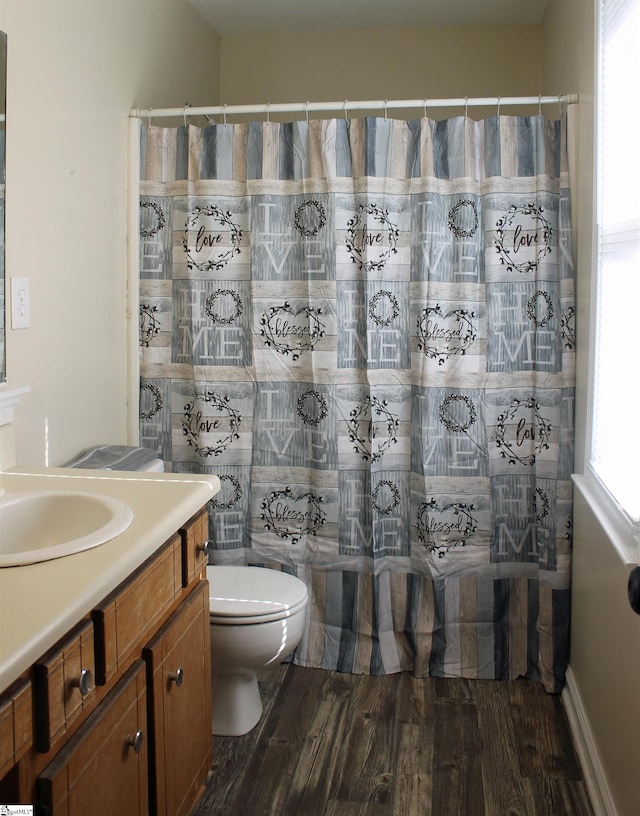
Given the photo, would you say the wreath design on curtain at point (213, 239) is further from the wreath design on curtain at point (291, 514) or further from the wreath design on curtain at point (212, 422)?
the wreath design on curtain at point (291, 514)

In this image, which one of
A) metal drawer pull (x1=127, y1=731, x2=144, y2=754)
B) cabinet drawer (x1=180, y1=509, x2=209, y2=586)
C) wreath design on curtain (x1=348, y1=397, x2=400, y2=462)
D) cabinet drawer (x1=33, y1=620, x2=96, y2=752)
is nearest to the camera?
cabinet drawer (x1=33, y1=620, x2=96, y2=752)

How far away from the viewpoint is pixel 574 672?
2613 millimetres

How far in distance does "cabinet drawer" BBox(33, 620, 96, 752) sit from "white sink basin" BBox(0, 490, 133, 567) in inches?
14.6

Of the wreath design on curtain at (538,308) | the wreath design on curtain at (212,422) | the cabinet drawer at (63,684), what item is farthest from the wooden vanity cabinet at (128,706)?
the wreath design on curtain at (538,308)

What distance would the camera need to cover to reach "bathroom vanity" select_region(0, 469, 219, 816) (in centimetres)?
118

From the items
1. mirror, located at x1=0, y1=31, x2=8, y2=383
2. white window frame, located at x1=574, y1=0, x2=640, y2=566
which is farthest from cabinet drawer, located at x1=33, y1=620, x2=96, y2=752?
white window frame, located at x1=574, y1=0, x2=640, y2=566

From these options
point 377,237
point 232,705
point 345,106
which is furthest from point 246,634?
point 345,106

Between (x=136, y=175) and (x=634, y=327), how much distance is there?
1.73 m

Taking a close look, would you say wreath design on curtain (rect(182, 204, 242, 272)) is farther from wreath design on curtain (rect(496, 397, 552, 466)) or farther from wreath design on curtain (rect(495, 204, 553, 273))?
wreath design on curtain (rect(496, 397, 552, 466))

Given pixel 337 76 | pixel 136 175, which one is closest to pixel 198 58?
pixel 337 76

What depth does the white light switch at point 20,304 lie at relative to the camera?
2.04m

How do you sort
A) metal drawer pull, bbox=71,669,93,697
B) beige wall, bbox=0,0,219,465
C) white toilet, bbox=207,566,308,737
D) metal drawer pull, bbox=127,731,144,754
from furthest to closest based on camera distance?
1. white toilet, bbox=207,566,308,737
2. beige wall, bbox=0,0,219,465
3. metal drawer pull, bbox=127,731,144,754
4. metal drawer pull, bbox=71,669,93,697

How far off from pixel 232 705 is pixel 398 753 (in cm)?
51

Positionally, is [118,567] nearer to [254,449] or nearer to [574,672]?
[254,449]
